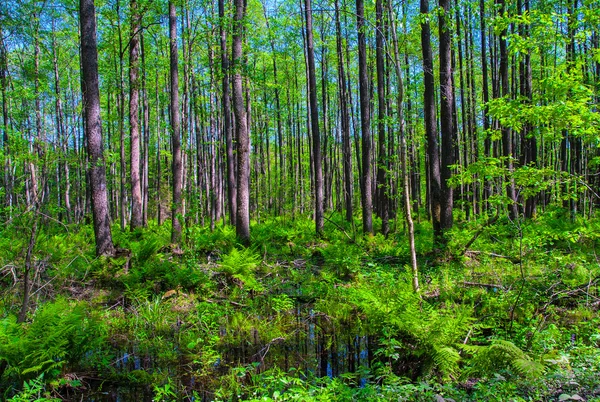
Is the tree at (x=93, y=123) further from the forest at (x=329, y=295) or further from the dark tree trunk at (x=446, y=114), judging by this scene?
the dark tree trunk at (x=446, y=114)

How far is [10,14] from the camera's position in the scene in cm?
1541

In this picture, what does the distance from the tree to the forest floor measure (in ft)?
2.40

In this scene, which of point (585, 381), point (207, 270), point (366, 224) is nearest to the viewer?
point (585, 381)

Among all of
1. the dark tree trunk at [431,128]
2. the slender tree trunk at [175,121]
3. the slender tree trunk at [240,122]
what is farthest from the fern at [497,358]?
the slender tree trunk at [175,121]

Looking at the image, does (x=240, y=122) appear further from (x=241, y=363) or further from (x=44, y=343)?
(x=44, y=343)

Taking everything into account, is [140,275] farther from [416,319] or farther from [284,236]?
[284,236]

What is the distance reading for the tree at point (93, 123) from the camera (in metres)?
8.03

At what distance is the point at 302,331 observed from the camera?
5.91 m

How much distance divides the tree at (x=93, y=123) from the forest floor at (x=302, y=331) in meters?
0.73

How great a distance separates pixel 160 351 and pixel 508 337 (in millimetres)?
4615

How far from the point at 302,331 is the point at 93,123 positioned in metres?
6.20

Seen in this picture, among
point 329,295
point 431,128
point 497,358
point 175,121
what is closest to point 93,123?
point 175,121

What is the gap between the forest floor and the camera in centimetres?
383

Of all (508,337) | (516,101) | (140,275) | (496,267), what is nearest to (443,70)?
(516,101)
